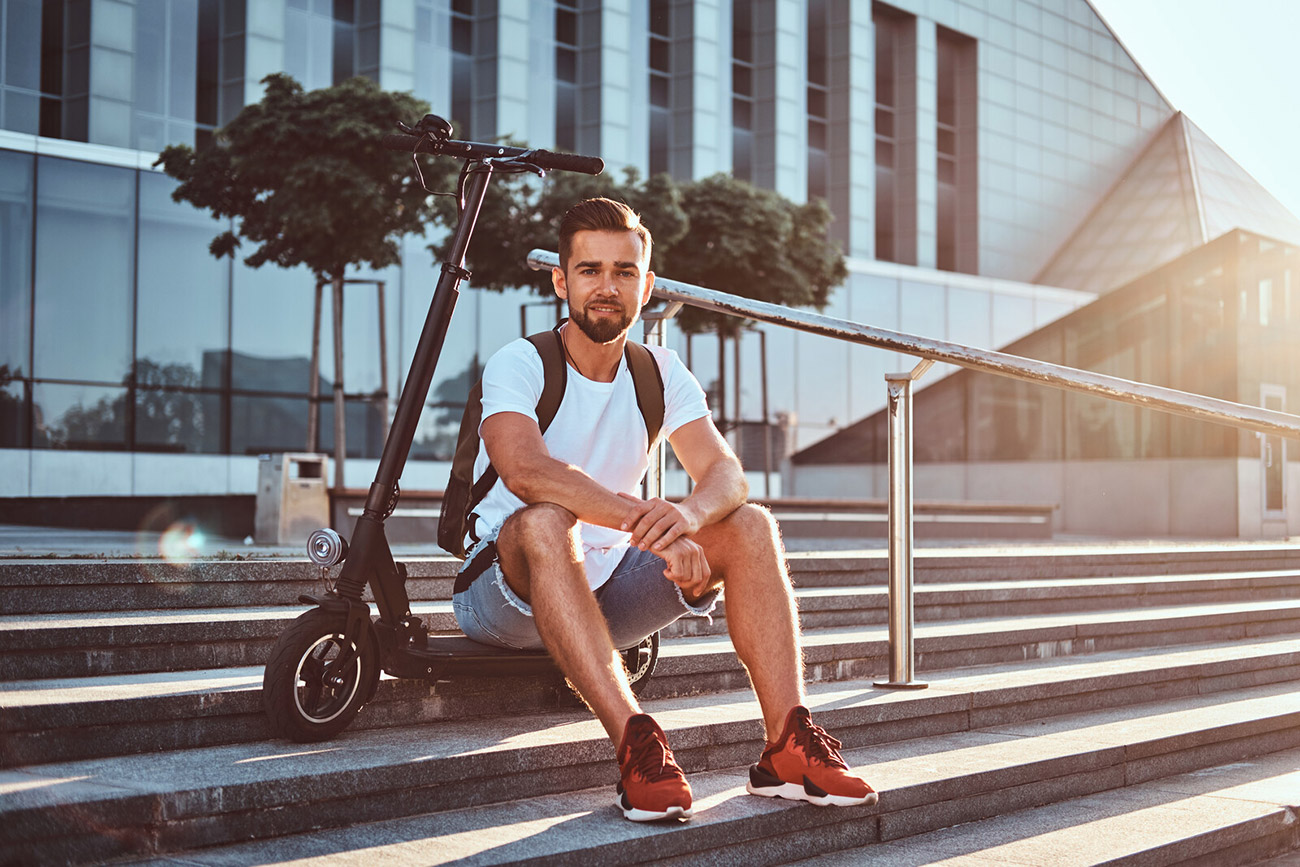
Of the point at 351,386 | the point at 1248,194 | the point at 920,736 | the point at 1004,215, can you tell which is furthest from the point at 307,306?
the point at 1248,194

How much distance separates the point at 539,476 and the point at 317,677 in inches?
27.4

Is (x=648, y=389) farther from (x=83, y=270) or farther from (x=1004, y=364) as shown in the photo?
(x=83, y=270)

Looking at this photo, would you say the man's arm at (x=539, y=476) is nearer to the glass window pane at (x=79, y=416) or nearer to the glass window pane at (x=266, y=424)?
the glass window pane at (x=79, y=416)

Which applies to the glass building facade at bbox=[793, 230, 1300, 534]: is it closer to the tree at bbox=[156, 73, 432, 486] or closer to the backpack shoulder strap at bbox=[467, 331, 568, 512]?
the tree at bbox=[156, 73, 432, 486]

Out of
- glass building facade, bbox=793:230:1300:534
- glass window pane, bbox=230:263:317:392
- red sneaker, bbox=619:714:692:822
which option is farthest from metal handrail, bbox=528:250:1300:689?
glass window pane, bbox=230:263:317:392

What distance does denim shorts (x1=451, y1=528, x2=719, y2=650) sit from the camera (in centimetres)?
309

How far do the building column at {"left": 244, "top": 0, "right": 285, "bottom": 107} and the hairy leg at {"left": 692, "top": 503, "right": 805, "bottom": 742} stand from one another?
18679mm

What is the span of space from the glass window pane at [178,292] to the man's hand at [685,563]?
17.8 m

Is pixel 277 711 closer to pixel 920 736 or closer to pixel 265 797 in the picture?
pixel 265 797

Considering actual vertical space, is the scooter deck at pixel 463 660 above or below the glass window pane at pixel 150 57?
below

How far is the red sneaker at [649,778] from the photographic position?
272 centimetres

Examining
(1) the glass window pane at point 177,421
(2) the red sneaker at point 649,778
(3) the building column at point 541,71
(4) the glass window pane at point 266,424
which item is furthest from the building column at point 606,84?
(2) the red sneaker at point 649,778

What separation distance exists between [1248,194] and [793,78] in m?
12.1

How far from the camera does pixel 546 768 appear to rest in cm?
303
